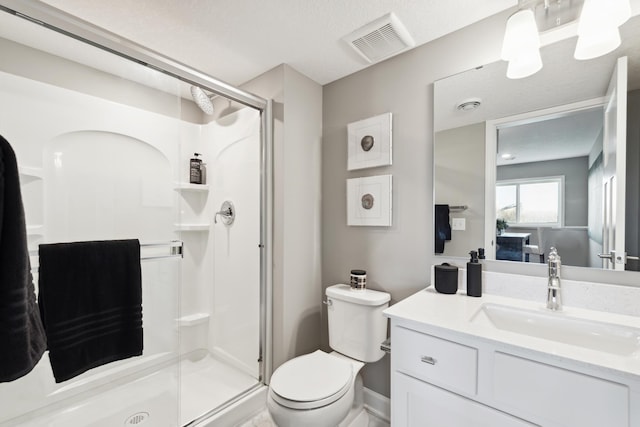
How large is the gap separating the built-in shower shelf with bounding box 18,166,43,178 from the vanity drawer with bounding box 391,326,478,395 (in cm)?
181

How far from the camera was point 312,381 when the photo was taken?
4.43 ft

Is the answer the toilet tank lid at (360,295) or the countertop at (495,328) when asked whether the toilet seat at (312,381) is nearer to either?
the toilet tank lid at (360,295)

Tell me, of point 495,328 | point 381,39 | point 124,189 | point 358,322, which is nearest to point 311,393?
point 358,322

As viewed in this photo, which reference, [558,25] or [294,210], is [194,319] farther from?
[558,25]

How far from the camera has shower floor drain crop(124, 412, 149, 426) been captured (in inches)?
61.2

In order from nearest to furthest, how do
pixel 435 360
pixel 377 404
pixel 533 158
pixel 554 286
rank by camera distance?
pixel 435 360 < pixel 554 286 < pixel 533 158 < pixel 377 404

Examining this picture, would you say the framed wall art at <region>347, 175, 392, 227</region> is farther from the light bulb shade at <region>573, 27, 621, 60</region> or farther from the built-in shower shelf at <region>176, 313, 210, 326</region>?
the built-in shower shelf at <region>176, 313, 210, 326</region>

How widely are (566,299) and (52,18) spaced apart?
2.35 m

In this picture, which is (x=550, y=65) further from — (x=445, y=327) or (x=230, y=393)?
(x=230, y=393)

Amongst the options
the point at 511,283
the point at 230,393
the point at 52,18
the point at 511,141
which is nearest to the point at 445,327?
the point at 511,283

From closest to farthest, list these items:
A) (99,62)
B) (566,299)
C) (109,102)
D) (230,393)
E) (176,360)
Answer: (566,299)
(99,62)
(109,102)
(176,360)
(230,393)

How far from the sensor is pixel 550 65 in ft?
4.07

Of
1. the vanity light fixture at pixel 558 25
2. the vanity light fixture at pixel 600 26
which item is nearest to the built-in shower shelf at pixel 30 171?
the vanity light fixture at pixel 558 25

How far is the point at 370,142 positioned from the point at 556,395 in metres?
1.46
